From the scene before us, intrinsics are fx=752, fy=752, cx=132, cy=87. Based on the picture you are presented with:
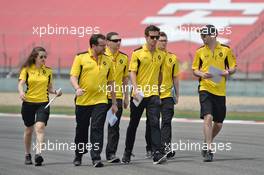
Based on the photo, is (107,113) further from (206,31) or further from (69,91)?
(69,91)

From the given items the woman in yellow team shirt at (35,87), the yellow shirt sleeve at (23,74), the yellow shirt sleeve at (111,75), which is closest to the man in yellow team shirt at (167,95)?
the yellow shirt sleeve at (111,75)

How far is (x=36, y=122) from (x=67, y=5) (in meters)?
32.9

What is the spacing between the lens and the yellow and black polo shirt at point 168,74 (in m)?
10.9

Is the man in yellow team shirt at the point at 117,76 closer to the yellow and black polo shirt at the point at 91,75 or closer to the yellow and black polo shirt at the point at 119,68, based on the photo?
the yellow and black polo shirt at the point at 119,68

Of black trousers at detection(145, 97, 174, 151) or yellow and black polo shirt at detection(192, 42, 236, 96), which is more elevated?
yellow and black polo shirt at detection(192, 42, 236, 96)

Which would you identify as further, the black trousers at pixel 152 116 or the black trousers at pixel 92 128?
the black trousers at pixel 152 116

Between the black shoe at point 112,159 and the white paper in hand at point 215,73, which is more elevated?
the white paper in hand at point 215,73

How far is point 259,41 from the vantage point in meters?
39.2

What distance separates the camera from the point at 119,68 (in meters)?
10.8

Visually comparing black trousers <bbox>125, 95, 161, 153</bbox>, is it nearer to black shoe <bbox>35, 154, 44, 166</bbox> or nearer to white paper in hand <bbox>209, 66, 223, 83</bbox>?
white paper in hand <bbox>209, 66, 223, 83</bbox>

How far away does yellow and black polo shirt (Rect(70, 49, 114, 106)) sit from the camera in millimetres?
9664

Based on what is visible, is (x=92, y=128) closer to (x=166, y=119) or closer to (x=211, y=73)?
(x=166, y=119)

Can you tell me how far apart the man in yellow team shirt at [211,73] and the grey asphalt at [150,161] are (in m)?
0.64

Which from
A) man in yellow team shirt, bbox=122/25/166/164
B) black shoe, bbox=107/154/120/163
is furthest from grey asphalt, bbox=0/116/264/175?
man in yellow team shirt, bbox=122/25/166/164
